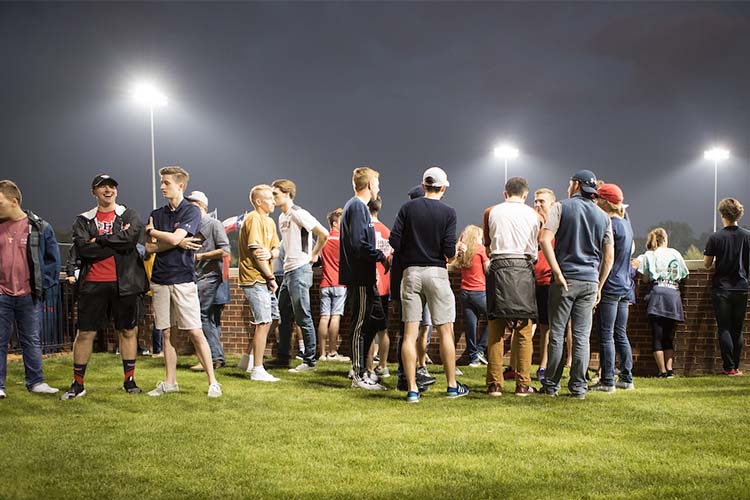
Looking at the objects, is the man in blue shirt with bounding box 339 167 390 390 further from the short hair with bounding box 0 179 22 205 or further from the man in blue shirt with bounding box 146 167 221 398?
the short hair with bounding box 0 179 22 205

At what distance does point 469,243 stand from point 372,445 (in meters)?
4.12

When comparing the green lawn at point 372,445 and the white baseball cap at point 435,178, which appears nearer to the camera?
the green lawn at point 372,445

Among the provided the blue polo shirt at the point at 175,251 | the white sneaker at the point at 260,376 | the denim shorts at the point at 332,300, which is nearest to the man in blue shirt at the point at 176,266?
the blue polo shirt at the point at 175,251

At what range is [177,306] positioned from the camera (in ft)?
20.8

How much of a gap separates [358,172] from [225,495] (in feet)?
12.4

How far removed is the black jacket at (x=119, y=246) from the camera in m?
6.22

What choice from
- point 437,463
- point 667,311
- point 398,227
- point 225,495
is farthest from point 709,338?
point 225,495

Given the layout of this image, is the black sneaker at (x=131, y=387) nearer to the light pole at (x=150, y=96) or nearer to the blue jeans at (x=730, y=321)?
the blue jeans at (x=730, y=321)

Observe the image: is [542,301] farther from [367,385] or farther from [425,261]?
[367,385]

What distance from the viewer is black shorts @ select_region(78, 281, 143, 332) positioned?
6316 millimetres

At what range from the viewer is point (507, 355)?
8.69 m

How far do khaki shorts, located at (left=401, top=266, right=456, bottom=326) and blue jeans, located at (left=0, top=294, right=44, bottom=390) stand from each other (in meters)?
3.67

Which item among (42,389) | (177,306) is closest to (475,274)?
(177,306)

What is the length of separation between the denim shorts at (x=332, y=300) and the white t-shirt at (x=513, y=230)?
2.86m
